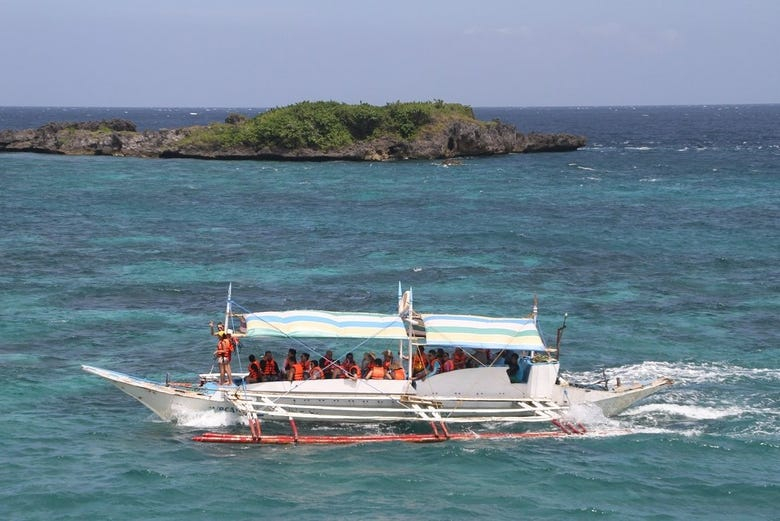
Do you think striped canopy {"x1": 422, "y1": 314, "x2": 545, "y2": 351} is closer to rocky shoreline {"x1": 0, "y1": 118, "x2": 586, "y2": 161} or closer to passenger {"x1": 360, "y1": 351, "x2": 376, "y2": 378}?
passenger {"x1": 360, "y1": 351, "x2": 376, "y2": 378}

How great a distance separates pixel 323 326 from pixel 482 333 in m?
4.35

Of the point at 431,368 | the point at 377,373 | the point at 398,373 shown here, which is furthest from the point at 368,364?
the point at 431,368

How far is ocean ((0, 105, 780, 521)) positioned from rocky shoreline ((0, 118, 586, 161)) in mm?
12879

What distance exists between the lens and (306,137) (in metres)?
101

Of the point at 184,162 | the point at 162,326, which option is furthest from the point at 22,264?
the point at 184,162

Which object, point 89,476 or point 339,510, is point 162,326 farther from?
point 339,510

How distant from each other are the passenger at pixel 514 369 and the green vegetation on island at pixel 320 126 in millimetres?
73901

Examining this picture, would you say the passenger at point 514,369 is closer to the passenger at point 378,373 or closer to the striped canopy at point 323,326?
the striped canopy at point 323,326

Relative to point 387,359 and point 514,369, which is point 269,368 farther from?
point 514,369

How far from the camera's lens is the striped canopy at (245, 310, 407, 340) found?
2802cm

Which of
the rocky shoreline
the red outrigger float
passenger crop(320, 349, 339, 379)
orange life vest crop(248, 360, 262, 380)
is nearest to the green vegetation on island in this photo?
the rocky shoreline

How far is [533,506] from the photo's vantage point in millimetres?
23297

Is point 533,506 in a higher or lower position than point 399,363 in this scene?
lower

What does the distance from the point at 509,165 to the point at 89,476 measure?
257ft
